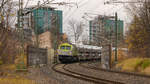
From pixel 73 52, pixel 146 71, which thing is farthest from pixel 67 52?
pixel 146 71

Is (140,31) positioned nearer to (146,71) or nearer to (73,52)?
(146,71)

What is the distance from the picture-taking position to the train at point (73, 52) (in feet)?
103

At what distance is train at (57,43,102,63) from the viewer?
31.3 meters

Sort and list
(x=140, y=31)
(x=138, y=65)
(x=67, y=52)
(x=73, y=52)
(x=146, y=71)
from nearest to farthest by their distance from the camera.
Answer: (x=146, y=71)
(x=138, y=65)
(x=140, y=31)
(x=67, y=52)
(x=73, y=52)

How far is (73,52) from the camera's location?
3153cm

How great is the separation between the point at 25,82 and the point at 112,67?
15611mm

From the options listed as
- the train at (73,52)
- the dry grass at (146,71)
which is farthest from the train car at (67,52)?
the dry grass at (146,71)

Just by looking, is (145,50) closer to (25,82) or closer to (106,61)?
(106,61)

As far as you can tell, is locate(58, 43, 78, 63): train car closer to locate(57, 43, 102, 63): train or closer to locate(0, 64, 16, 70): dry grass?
locate(57, 43, 102, 63): train

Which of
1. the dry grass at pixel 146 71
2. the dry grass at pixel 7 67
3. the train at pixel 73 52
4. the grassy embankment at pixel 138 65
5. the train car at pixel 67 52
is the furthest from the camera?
the train at pixel 73 52

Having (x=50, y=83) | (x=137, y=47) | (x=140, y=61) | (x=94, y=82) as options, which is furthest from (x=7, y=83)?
(x=137, y=47)

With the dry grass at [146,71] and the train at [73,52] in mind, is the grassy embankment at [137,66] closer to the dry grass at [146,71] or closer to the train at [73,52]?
the dry grass at [146,71]

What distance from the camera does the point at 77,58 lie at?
34.6 meters

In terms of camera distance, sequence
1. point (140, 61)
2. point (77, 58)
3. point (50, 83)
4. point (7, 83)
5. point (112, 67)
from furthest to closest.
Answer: point (77, 58) < point (112, 67) < point (140, 61) < point (50, 83) < point (7, 83)
